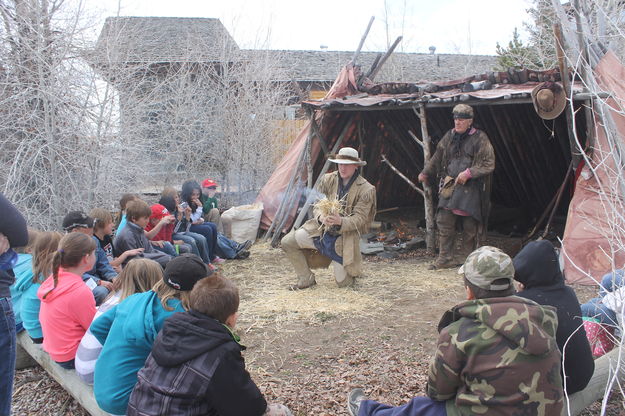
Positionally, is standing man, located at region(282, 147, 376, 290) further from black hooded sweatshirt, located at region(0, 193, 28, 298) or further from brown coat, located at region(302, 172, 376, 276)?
black hooded sweatshirt, located at region(0, 193, 28, 298)

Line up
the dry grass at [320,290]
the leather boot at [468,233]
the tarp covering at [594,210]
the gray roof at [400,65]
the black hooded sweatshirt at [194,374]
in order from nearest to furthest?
the black hooded sweatshirt at [194,374]
the dry grass at [320,290]
the tarp covering at [594,210]
the leather boot at [468,233]
the gray roof at [400,65]

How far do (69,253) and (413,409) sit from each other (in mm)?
2305

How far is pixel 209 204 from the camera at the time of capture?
27.0ft

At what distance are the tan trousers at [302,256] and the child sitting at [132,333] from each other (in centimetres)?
299

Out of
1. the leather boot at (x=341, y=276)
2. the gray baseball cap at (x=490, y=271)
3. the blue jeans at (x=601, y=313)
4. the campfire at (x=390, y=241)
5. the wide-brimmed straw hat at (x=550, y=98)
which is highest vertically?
the wide-brimmed straw hat at (x=550, y=98)

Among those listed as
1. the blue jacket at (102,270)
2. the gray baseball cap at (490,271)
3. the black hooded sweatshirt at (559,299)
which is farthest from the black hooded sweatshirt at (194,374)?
the blue jacket at (102,270)

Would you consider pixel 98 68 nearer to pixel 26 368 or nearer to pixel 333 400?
pixel 26 368

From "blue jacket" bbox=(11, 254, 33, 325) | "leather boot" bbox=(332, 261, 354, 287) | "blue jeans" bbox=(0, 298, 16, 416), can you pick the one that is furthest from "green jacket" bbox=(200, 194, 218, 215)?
"blue jeans" bbox=(0, 298, 16, 416)

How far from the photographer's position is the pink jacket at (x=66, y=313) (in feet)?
10.5

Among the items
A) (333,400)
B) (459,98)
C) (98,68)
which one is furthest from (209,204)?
(333,400)

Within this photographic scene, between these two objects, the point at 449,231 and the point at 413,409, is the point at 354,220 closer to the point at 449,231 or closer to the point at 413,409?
the point at 449,231

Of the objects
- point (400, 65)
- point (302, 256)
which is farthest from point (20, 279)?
point (400, 65)

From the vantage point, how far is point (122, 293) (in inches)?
126

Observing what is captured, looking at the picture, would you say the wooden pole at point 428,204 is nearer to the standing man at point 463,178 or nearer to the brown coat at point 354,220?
the standing man at point 463,178
